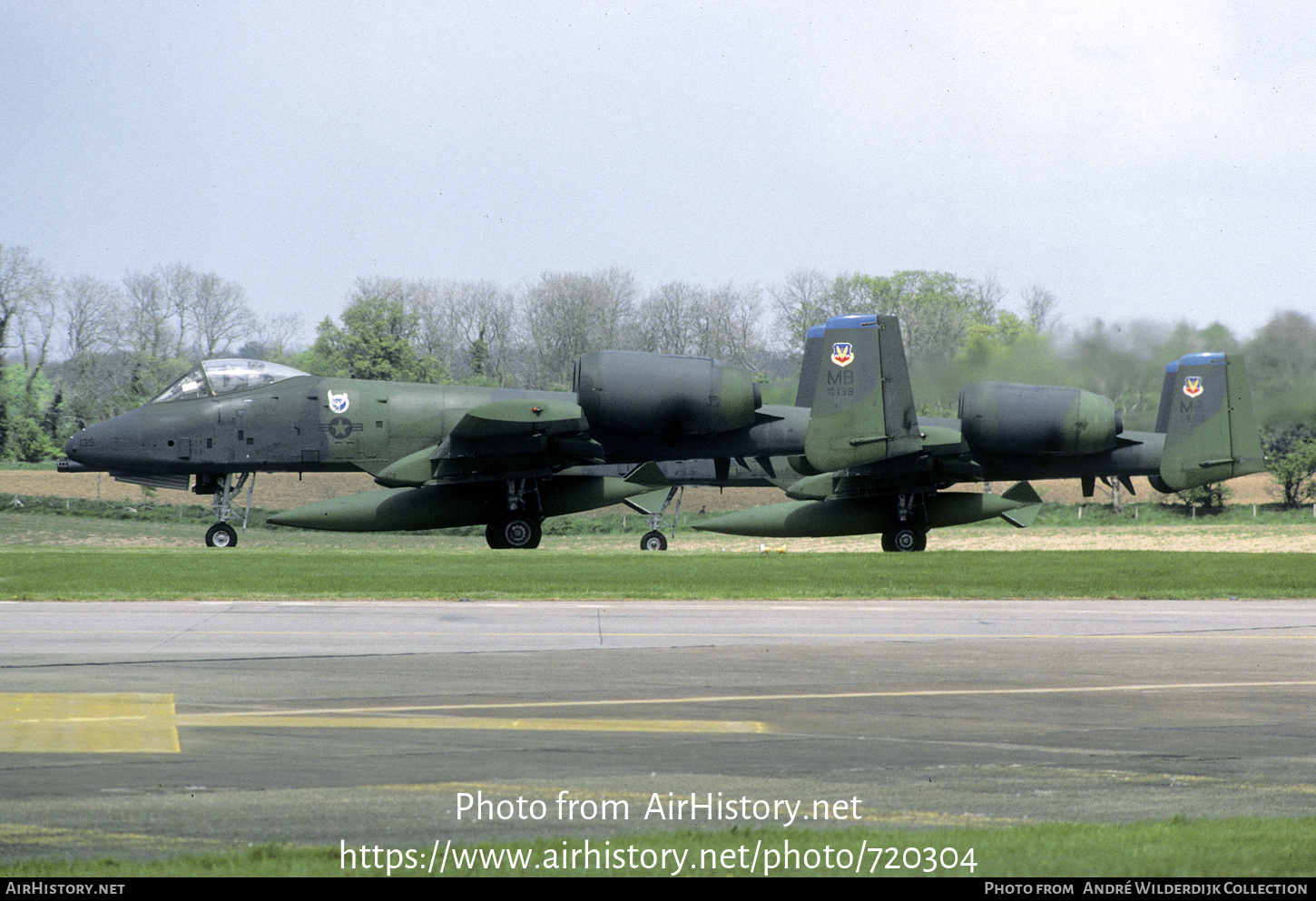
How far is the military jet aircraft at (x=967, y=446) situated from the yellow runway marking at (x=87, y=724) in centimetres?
2110

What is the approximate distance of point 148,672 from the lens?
35.1 feet

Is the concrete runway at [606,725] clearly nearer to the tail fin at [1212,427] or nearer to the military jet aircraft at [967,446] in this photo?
the military jet aircraft at [967,446]

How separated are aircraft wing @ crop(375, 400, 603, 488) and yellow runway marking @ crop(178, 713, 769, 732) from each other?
61.2 ft

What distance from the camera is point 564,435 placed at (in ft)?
92.4

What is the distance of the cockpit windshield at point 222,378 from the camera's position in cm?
2945

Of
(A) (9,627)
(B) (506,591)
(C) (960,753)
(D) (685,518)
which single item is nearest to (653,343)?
(D) (685,518)

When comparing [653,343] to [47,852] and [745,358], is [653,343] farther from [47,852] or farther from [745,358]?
[47,852]

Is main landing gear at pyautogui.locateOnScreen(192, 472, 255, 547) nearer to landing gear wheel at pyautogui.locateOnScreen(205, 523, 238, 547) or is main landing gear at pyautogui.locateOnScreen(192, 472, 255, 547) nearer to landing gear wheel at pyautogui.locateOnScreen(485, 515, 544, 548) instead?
landing gear wheel at pyautogui.locateOnScreen(205, 523, 238, 547)

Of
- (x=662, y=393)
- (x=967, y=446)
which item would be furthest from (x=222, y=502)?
(x=967, y=446)

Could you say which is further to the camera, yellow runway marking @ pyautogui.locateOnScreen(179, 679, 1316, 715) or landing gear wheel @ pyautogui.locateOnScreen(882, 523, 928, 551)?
landing gear wheel @ pyautogui.locateOnScreen(882, 523, 928, 551)

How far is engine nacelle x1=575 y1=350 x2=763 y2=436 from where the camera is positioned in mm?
27875

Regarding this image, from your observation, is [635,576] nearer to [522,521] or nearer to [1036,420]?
[522,521]

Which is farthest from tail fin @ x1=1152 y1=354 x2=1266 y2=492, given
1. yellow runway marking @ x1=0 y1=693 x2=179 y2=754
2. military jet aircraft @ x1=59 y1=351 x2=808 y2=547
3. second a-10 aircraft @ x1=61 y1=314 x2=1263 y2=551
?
yellow runway marking @ x1=0 y1=693 x2=179 y2=754
